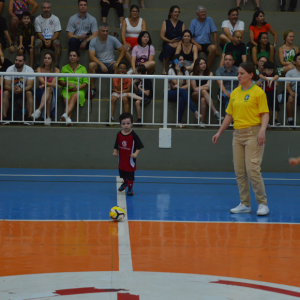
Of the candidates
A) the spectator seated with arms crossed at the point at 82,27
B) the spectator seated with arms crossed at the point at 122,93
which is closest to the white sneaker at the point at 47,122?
the spectator seated with arms crossed at the point at 122,93

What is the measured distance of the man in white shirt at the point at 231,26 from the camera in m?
13.3

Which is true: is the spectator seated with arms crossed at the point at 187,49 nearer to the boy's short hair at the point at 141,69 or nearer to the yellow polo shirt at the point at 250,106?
the boy's short hair at the point at 141,69

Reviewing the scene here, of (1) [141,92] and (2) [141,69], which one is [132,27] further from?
(1) [141,92]

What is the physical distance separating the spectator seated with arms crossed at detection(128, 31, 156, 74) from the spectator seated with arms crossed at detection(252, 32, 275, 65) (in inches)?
111

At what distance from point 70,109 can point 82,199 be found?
367 centimetres

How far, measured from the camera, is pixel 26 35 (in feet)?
42.2

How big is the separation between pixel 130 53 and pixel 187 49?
1668mm

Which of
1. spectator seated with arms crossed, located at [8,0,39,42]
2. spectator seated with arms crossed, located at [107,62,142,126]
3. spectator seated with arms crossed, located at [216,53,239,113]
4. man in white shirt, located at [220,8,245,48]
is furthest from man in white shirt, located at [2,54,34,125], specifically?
man in white shirt, located at [220,8,245,48]

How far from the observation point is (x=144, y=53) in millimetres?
12430

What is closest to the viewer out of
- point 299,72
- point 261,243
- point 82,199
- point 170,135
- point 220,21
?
point 261,243

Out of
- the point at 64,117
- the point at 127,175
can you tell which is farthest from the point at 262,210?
the point at 64,117

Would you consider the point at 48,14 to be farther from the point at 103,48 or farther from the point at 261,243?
the point at 261,243

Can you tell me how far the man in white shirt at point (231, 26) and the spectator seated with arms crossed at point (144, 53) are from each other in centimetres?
233

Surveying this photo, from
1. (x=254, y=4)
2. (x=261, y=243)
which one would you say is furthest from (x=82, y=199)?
(x=254, y=4)
